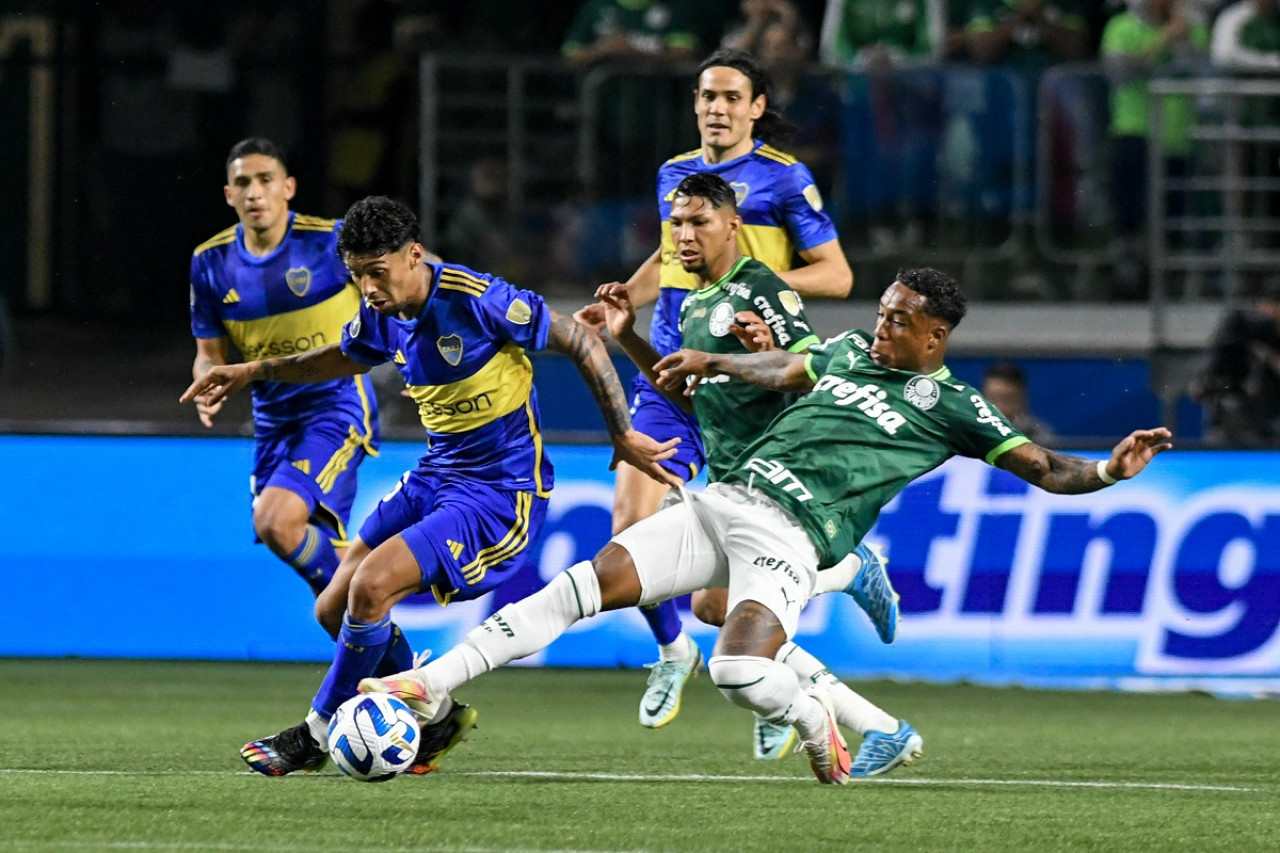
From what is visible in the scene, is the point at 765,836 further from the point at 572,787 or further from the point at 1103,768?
the point at 1103,768

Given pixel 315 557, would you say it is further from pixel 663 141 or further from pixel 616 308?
pixel 663 141

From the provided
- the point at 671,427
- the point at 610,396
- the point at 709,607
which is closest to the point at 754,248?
the point at 671,427

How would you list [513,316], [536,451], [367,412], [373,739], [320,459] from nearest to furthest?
1. [373,739]
2. [513,316]
3. [536,451]
4. [320,459]
5. [367,412]

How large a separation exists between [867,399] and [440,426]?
1.30 metres

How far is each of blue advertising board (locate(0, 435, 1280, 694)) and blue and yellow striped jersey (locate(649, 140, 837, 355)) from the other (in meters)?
2.62

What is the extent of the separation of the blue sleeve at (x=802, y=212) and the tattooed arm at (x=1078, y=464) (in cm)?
179

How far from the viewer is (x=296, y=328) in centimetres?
834

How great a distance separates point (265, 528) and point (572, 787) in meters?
2.31

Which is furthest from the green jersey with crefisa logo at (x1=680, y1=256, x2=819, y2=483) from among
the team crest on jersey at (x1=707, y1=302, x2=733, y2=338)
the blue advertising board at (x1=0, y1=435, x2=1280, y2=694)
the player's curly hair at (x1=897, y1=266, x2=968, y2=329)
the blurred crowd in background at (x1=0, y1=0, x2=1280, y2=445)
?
the blurred crowd in background at (x1=0, y1=0, x2=1280, y2=445)

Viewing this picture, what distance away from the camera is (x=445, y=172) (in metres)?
12.5

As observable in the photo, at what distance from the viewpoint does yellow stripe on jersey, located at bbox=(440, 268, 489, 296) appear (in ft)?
21.5

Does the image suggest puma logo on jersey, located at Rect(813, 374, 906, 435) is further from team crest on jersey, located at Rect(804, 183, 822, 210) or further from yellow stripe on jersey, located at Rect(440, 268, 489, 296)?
team crest on jersey, located at Rect(804, 183, 822, 210)

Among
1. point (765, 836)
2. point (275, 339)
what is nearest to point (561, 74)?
point (275, 339)

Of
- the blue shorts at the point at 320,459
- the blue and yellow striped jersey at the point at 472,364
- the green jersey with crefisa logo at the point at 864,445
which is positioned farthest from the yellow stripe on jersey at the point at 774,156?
the blue shorts at the point at 320,459
